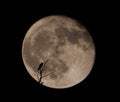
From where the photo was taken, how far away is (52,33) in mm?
14805

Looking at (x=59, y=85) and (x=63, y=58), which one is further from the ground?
(x=63, y=58)

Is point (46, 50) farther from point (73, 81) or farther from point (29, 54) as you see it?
point (73, 81)

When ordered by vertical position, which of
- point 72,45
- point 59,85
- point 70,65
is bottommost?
point 59,85

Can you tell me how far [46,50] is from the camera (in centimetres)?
1438

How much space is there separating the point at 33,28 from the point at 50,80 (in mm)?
2569

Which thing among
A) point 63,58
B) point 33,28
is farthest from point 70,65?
point 33,28

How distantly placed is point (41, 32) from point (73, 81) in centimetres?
269

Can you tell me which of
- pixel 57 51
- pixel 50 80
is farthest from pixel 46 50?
pixel 50 80

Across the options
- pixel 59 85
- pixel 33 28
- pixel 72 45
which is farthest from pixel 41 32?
pixel 59 85

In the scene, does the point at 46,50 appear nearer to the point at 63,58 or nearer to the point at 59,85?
the point at 63,58

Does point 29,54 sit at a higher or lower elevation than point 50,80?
higher

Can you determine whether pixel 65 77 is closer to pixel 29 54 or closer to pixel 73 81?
pixel 73 81

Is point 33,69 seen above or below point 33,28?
below

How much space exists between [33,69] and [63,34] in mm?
2196
